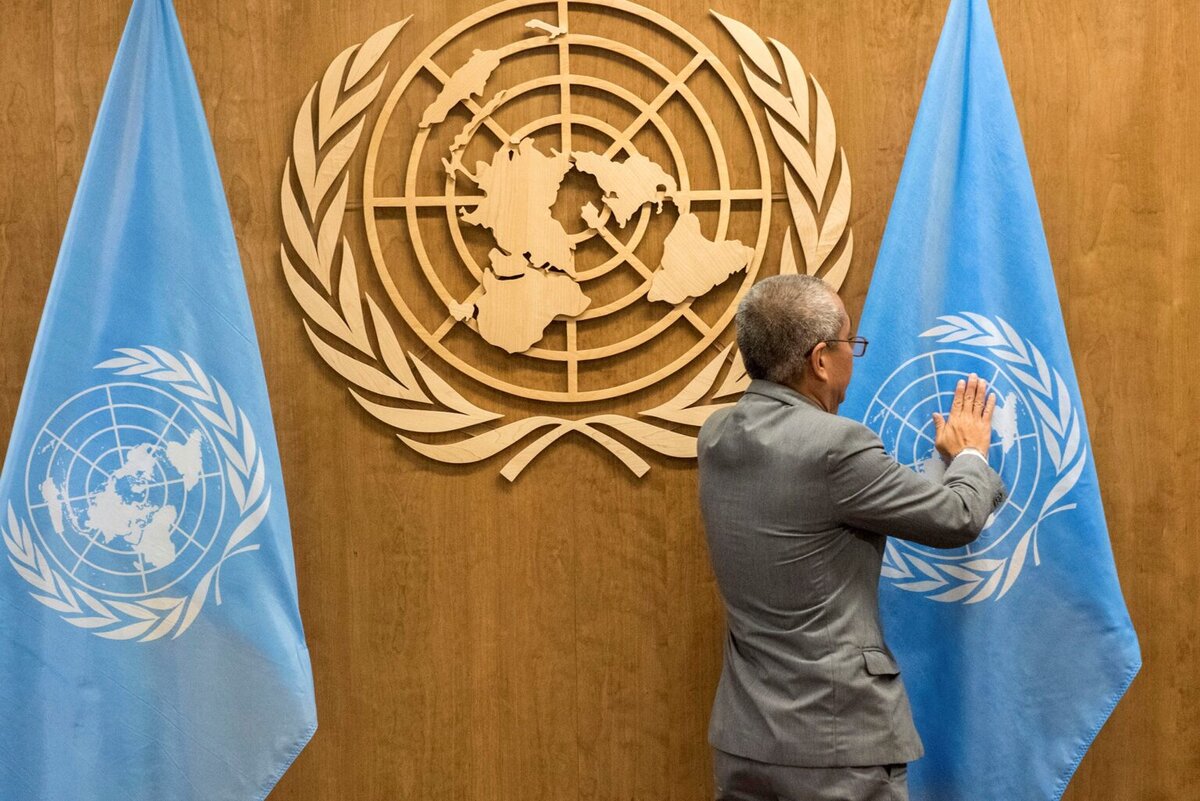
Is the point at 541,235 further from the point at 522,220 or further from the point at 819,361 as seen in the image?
the point at 819,361

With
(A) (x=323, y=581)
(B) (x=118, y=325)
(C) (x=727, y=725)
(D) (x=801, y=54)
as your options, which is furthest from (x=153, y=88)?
(C) (x=727, y=725)

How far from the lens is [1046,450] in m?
2.11

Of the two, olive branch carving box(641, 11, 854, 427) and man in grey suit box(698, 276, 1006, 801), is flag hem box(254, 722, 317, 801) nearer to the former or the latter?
man in grey suit box(698, 276, 1006, 801)

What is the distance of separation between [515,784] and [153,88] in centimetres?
162

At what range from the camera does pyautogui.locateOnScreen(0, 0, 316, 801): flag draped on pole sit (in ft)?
6.76

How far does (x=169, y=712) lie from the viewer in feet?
6.84

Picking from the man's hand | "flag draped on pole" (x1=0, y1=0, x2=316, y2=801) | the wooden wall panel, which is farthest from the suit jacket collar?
"flag draped on pole" (x1=0, y1=0, x2=316, y2=801)

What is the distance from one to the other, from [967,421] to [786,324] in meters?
0.47

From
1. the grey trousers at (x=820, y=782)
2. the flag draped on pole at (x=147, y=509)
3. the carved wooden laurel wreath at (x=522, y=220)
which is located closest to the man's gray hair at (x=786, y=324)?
the carved wooden laurel wreath at (x=522, y=220)

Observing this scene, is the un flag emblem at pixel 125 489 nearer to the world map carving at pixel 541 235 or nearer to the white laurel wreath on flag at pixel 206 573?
the white laurel wreath on flag at pixel 206 573

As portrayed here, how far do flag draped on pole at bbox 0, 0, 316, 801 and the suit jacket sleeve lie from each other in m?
1.08

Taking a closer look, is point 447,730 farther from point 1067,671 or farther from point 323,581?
point 1067,671

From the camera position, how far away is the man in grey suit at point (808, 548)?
176 cm

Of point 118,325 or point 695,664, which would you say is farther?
point 695,664
